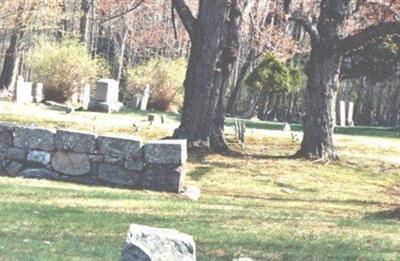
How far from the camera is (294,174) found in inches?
646

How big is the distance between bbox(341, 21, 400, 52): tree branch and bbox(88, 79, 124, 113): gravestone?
12.5 meters

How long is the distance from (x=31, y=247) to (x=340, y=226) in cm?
425

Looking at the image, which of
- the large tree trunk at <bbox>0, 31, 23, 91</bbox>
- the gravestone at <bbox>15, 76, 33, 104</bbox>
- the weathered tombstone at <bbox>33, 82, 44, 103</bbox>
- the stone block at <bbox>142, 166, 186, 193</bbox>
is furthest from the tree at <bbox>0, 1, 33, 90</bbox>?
the stone block at <bbox>142, 166, 186, 193</bbox>

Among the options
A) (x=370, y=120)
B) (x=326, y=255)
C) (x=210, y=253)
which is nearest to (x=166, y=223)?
(x=210, y=253)

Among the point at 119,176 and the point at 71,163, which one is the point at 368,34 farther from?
the point at 71,163

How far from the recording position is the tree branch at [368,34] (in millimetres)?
17672

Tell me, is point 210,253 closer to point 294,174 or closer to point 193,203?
point 193,203

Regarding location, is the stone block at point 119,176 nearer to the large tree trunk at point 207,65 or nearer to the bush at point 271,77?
the large tree trunk at point 207,65

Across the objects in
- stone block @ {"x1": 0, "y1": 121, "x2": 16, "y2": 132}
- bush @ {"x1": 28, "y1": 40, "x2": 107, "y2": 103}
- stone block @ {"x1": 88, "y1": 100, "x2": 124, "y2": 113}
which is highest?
bush @ {"x1": 28, "y1": 40, "x2": 107, "y2": 103}

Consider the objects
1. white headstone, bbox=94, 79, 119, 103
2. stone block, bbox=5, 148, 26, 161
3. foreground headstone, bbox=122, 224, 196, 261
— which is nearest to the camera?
foreground headstone, bbox=122, 224, 196, 261

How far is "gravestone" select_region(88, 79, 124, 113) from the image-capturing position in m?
28.6

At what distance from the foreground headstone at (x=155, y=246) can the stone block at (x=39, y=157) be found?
8.26 meters

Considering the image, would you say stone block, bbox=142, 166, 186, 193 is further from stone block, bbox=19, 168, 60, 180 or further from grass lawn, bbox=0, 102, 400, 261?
stone block, bbox=19, 168, 60, 180

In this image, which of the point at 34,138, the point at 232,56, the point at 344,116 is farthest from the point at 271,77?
the point at 34,138
